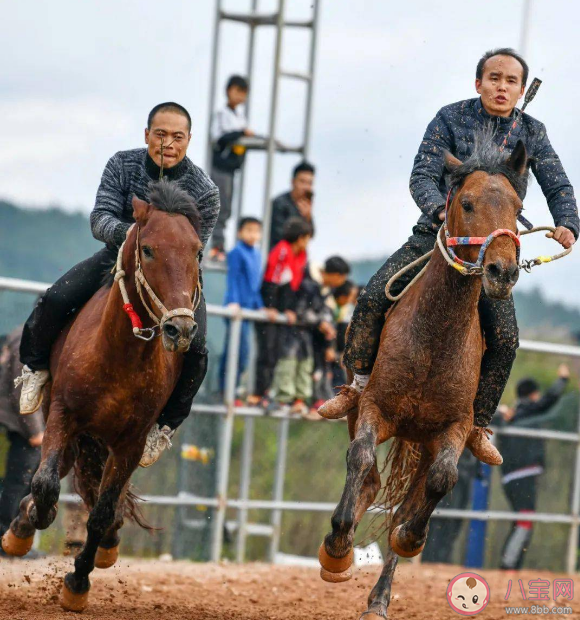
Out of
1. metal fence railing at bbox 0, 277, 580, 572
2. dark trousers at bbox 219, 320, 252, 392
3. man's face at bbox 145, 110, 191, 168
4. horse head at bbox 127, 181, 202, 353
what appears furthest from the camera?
dark trousers at bbox 219, 320, 252, 392

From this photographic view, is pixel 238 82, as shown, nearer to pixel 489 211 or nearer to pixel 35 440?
pixel 35 440

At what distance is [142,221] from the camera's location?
7035mm

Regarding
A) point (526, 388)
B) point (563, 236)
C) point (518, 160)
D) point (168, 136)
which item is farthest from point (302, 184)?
point (518, 160)

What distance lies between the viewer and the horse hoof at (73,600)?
810cm

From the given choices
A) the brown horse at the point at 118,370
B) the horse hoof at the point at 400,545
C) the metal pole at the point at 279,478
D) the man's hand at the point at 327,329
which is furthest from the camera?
the metal pole at the point at 279,478

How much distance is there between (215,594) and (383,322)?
3.14m

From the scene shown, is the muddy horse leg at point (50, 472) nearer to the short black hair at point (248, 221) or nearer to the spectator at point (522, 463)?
the short black hair at point (248, 221)

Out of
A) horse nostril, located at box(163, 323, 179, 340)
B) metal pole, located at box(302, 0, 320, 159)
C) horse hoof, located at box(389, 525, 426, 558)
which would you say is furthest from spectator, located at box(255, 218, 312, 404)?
horse nostril, located at box(163, 323, 179, 340)

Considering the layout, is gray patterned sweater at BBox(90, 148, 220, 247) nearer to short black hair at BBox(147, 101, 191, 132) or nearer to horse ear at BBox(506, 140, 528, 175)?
short black hair at BBox(147, 101, 191, 132)

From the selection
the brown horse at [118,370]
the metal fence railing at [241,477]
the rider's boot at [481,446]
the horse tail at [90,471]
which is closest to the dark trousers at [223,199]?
the metal fence railing at [241,477]

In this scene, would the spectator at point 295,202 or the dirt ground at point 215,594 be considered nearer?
the dirt ground at point 215,594

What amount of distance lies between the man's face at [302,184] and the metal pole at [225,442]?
192cm

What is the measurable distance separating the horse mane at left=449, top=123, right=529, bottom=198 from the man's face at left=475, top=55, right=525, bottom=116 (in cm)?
76

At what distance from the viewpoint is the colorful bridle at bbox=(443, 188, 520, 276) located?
21.1ft
